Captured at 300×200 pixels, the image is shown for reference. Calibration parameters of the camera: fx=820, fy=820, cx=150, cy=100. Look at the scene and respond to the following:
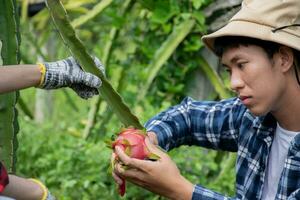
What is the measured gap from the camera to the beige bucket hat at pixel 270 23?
239 centimetres

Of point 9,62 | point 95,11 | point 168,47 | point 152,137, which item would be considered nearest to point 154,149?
point 152,137

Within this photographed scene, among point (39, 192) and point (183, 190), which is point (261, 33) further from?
point (39, 192)

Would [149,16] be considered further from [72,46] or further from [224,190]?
[72,46]

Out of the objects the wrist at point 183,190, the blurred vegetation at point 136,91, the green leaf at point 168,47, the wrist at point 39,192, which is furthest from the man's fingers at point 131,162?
the green leaf at point 168,47

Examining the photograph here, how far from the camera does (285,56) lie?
2445 millimetres

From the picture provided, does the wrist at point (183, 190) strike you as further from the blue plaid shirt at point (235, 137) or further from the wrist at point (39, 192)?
the wrist at point (39, 192)

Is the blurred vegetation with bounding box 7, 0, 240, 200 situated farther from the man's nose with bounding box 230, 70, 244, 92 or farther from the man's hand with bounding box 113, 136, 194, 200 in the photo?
the man's nose with bounding box 230, 70, 244, 92

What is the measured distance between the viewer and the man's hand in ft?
7.77

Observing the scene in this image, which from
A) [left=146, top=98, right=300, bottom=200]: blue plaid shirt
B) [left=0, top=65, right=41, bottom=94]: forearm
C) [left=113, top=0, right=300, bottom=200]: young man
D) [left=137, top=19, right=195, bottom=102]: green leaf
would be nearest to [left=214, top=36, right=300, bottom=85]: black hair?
[left=113, top=0, right=300, bottom=200]: young man

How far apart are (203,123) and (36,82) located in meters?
0.74

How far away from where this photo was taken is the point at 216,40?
101 inches

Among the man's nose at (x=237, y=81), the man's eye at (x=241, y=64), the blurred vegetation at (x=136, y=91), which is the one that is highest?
the man's eye at (x=241, y=64)

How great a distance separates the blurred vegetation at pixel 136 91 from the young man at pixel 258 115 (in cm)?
120

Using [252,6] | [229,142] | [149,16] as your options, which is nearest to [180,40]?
[149,16]
